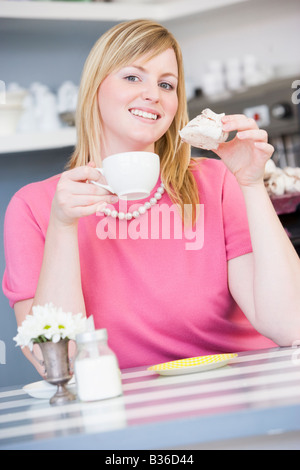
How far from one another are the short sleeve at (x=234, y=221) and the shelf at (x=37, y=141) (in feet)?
3.57

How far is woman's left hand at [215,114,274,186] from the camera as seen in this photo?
1139mm

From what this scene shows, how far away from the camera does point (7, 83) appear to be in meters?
2.62

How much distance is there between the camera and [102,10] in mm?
2502

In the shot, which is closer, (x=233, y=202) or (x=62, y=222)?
(x=62, y=222)

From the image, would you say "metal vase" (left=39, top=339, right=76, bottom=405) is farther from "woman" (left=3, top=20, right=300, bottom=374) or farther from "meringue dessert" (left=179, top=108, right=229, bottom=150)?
"meringue dessert" (left=179, top=108, right=229, bottom=150)

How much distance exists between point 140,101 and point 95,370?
28.5 inches

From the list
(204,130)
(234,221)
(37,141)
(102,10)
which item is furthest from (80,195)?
(102,10)

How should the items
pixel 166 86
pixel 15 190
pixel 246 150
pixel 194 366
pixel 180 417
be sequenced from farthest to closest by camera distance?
pixel 15 190, pixel 166 86, pixel 246 150, pixel 194 366, pixel 180 417

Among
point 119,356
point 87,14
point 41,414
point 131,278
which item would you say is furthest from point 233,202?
point 87,14

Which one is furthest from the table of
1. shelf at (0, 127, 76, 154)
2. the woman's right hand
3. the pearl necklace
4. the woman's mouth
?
shelf at (0, 127, 76, 154)

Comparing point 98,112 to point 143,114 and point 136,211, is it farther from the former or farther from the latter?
point 136,211
